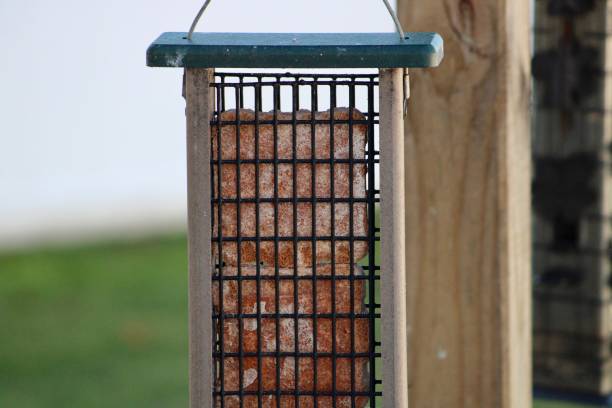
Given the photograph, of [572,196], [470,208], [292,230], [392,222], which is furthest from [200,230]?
[572,196]

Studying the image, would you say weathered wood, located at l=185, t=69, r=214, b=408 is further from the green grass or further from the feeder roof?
the green grass

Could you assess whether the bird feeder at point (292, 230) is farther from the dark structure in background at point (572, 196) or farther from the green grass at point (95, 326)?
the green grass at point (95, 326)

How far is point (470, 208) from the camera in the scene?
2336 mm

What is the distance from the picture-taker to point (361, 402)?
6.36 ft

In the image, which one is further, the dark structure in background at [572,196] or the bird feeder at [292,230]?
the dark structure in background at [572,196]

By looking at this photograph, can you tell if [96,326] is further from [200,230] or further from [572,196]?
[200,230]

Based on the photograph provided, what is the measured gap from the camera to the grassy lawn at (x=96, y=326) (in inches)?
223

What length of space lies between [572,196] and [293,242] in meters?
2.00

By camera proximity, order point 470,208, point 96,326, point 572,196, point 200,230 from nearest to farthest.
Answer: point 200,230, point 470,208, point 572,196, point 96,326

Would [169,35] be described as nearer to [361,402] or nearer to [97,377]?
[361,402]

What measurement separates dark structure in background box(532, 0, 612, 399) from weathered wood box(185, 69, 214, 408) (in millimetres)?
2067

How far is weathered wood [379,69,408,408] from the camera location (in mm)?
1769

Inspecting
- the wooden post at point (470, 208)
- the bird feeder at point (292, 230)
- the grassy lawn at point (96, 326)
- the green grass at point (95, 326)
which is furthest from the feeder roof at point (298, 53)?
the green grass at point (95, 326)

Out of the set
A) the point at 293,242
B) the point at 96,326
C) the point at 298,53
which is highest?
the point at 298,53
